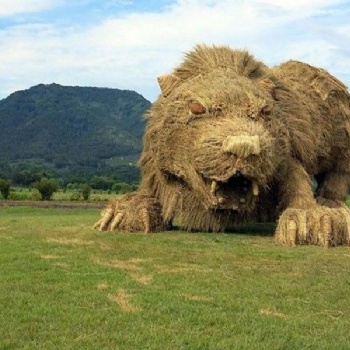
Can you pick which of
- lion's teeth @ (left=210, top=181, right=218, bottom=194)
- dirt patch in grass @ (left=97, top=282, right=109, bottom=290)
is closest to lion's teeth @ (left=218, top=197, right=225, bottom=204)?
lion's teeth @ (left=210, top=181, right=218, bottom=194)

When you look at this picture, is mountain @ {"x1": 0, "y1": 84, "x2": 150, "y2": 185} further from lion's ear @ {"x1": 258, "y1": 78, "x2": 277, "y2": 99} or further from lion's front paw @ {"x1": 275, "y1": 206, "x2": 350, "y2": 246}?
lion's front paw @ {"x1": 275, "y1": 206, "x2": 350, "y2": 246}

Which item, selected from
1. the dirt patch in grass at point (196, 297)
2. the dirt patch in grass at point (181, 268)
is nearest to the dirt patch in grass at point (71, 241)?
the dirt patch in grass at point (181, 268)

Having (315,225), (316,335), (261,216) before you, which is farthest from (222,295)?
Answer: (261,216)

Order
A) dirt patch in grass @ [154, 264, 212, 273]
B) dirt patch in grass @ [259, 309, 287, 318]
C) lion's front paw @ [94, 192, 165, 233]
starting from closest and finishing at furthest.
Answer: dirt patch in grass @ [259, 309, 287, 318], dirt patch in grass @ [154, 264, 212, 273], lion's front paw @ [94, 192, 165, 233]

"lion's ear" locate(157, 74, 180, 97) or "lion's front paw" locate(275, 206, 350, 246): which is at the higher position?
"lion's ear" locate(157, 74, 180, 97)

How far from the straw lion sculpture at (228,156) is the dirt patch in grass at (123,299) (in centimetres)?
243

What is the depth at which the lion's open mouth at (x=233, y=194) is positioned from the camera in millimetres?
7137

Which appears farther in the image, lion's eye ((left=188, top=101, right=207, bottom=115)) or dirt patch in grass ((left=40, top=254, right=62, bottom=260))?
lion's eye ((left=188, top=101, right=207, bottom=115))

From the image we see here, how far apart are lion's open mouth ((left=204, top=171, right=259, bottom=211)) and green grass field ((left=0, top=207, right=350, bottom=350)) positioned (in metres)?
0.46

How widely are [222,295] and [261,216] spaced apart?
3988 mm

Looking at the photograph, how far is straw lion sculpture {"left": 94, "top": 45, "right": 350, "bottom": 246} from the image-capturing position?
22.6 ft

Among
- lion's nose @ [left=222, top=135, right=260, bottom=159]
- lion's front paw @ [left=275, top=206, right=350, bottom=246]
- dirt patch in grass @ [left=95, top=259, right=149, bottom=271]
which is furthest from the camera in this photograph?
lion's front paw @ [left=275, top=206, right=350, bottom=246]

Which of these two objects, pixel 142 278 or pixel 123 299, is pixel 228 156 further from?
pixel 123 299

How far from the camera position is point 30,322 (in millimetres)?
3783
